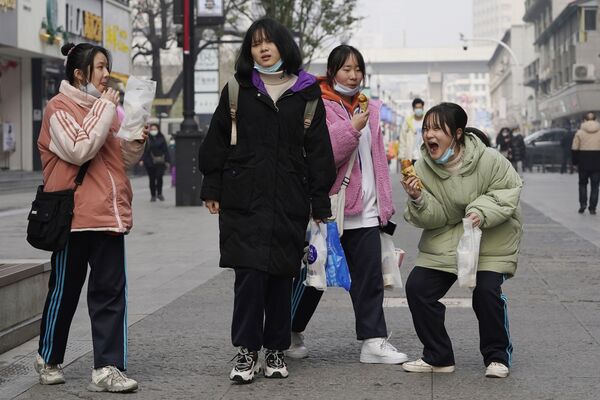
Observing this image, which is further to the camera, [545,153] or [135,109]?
[545,153]

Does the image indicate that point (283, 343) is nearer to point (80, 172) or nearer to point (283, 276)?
point (283, 276)

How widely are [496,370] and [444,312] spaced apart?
38 centimetres

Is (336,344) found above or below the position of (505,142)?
below

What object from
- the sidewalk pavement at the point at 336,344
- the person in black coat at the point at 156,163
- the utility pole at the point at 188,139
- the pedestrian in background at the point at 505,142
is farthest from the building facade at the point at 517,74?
the sidewalk pavement at the point at 336,344

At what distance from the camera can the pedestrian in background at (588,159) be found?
62.0 feet

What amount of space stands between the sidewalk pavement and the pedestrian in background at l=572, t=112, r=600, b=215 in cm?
676

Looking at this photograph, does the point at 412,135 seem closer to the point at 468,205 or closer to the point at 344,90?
the point at 344,90

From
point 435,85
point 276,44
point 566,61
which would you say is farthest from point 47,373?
point 435,85

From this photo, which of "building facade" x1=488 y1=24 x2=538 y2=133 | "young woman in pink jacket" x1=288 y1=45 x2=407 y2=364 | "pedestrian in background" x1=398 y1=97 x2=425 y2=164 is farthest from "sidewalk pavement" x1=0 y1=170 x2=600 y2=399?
"building facade" x1=488 y1=24 x2=538 y2=133

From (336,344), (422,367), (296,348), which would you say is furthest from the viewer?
(336,344)

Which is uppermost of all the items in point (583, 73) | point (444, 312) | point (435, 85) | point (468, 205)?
point (435, 85)

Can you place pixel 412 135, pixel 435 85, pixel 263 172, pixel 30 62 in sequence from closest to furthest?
1. pixel 263 172
2. pixel 412 135
3. pixel 30 62
4. pixel 435 85

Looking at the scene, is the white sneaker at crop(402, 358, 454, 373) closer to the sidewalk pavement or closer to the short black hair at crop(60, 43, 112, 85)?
the sidewalk pavement

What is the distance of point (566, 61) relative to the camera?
229 feet
